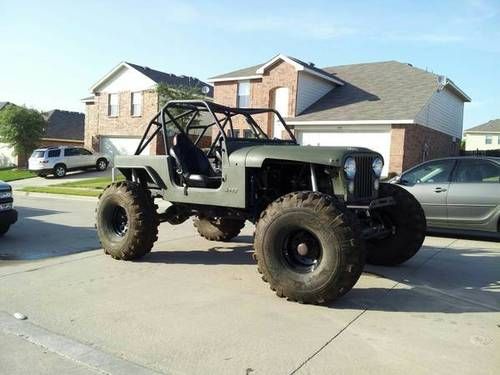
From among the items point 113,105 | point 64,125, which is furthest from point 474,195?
point 64,125

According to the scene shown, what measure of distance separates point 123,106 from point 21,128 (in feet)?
24.4

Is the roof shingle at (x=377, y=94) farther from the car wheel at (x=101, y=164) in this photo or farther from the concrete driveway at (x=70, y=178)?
the car wheel at (x=101, y=164)

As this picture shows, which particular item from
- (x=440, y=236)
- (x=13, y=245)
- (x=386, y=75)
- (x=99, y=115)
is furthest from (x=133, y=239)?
(x=99, y=115)

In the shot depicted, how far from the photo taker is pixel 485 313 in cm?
521

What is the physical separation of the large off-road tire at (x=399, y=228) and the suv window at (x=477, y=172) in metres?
3.37

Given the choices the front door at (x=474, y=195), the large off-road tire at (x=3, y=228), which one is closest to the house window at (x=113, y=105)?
the large off-road tire at (x=3, y=228)

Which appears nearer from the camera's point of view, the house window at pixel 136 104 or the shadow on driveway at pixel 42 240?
the shadow on driveway at pixel 42 240

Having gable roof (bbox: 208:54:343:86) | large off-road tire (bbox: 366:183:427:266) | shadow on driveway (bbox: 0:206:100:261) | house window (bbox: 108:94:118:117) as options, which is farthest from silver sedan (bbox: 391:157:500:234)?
house window (bbox: 108:94:118:117)

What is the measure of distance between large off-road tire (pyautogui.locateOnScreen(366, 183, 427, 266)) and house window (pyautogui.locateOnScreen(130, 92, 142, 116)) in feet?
93.8

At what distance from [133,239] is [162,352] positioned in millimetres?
3215

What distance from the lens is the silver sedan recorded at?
9391 mm

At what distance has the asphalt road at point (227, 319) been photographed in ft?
12.8

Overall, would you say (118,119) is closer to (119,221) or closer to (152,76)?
(152,76)

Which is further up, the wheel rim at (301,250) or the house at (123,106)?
the house at (123,106)
